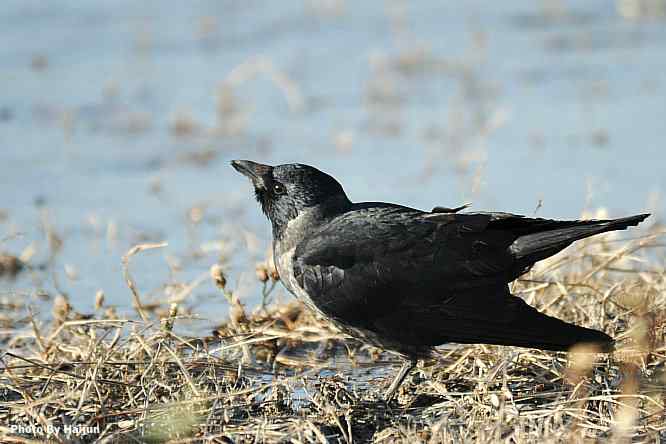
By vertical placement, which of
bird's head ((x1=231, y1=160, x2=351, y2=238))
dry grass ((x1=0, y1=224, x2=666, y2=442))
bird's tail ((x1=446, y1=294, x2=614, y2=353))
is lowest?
dry grass ((x1=0, y1=224, x2=666, y2=442))

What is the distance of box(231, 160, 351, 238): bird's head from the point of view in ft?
16.1

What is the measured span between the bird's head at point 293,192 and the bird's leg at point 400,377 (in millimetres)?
703

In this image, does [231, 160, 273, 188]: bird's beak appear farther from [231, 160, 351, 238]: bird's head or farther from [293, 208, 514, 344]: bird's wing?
[293, 208, 514, 344]: bird's wing

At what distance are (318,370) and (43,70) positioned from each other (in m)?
6.67

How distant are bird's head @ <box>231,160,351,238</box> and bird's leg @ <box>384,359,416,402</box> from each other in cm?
70

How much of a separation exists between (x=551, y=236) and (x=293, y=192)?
1086mm

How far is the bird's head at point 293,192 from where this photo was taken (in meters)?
4.90

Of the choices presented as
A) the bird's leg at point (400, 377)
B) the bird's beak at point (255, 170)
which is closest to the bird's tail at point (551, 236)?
the bird's leg at point (400, 377)

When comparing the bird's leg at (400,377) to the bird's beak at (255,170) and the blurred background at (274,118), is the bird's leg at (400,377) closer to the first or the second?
the bird's beak at (255,170)

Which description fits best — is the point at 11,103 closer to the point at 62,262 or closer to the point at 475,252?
the point at 62,262

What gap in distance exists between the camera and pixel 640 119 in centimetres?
927

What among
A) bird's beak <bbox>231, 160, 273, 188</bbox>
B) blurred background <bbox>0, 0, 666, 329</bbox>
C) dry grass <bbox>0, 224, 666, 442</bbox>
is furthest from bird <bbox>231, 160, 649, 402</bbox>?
blurred background <bbox>0, 0, 666, 329</bbox>

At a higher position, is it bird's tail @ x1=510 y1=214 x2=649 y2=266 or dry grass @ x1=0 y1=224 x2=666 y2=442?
bird's tail @ x1=510 y1=214 x2=649 y2=266

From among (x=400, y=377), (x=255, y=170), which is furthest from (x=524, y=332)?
(x=255, y=170)
